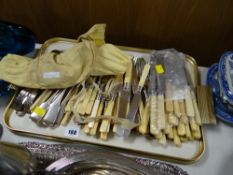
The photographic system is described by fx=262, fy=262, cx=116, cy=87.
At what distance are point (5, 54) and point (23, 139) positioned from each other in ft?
0.81

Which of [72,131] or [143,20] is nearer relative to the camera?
[72,131]

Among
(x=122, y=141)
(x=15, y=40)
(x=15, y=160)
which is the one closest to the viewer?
(x=15, y=160)

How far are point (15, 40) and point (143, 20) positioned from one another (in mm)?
357

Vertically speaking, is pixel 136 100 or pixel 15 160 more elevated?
pixel 136 100

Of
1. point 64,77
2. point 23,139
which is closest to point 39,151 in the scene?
point 23,139

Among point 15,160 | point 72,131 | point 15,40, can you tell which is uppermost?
point 15,40

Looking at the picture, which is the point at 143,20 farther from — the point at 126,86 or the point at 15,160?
the point at 15,160

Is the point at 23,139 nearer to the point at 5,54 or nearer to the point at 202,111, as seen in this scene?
the point at 5,54

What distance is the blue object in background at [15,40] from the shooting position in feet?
2.32

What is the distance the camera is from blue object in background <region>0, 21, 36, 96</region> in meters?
0.71

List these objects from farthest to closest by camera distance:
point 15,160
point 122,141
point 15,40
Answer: point 15,40 < point 122,141 < point 15,160

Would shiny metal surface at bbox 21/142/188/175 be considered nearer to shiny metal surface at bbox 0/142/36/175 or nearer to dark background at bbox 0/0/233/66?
shiny metal surface at bbox 0/142/36/175

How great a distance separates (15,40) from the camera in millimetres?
721

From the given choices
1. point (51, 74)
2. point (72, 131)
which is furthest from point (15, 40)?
point (72, 131)
